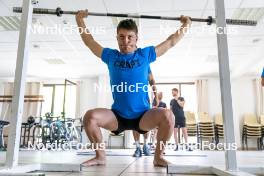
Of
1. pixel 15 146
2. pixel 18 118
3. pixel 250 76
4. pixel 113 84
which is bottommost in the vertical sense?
pixel 15 146

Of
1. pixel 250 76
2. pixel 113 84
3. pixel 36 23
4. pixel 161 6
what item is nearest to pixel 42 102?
pixel 36 23

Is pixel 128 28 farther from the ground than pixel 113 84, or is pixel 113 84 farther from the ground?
pixel 128 28

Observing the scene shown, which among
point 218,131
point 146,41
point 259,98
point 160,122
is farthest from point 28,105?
point 160,122

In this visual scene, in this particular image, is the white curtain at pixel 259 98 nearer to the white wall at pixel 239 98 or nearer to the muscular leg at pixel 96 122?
the white wall at pixel 239 98

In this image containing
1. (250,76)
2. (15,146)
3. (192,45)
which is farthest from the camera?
(250,76)

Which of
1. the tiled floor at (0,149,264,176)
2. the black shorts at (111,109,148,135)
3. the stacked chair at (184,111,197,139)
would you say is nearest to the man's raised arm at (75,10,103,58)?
the black shorts at (111,109,148,135)

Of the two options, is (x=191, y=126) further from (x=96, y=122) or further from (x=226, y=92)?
(x=226, y=92)

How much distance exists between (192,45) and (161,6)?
217cm

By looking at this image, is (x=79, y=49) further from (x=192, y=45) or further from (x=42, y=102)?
(x=42, y=102)

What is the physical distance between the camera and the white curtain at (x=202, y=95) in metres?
9.57

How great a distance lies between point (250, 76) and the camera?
31.8 ft

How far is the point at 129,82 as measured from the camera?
1.91 metres

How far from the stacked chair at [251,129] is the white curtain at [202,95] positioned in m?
1.46

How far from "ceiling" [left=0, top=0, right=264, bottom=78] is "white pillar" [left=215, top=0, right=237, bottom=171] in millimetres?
2910
